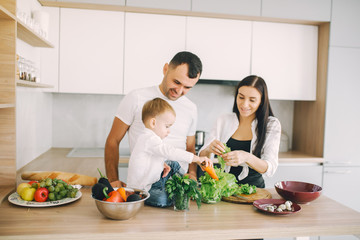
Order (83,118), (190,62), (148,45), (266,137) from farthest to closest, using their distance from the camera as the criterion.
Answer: (83,118)
(148,45)
(266,137)
(190,62)

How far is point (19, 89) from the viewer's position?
95.4 inches

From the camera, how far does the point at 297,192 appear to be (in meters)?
1.59

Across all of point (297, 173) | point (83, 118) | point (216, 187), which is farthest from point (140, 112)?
point (297, 173)

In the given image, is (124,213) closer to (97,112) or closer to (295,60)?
(97,112)

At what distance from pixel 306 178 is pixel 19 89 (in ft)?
9.02

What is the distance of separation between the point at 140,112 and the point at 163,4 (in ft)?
4.82

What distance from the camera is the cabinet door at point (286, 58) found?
340 cm

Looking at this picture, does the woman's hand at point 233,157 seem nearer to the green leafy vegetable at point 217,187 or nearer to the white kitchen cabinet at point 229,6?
the green leafy vegetable at point 217,187

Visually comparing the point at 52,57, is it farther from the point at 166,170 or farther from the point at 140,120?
the point at 166,170

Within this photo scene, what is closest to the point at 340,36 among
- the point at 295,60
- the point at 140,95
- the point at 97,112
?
the point at 295,60

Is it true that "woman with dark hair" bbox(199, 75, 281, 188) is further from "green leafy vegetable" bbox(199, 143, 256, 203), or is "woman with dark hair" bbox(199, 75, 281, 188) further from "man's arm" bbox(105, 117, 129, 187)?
"man's arm" bbox(105, 117, 129, 187)

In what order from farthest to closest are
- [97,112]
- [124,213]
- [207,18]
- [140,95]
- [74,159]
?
[97,112], [207,18], [74,159], [140,95], [124,213]

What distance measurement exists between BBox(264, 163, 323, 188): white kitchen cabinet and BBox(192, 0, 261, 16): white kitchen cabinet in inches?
60.3

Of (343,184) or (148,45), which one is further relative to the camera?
(343,184)
